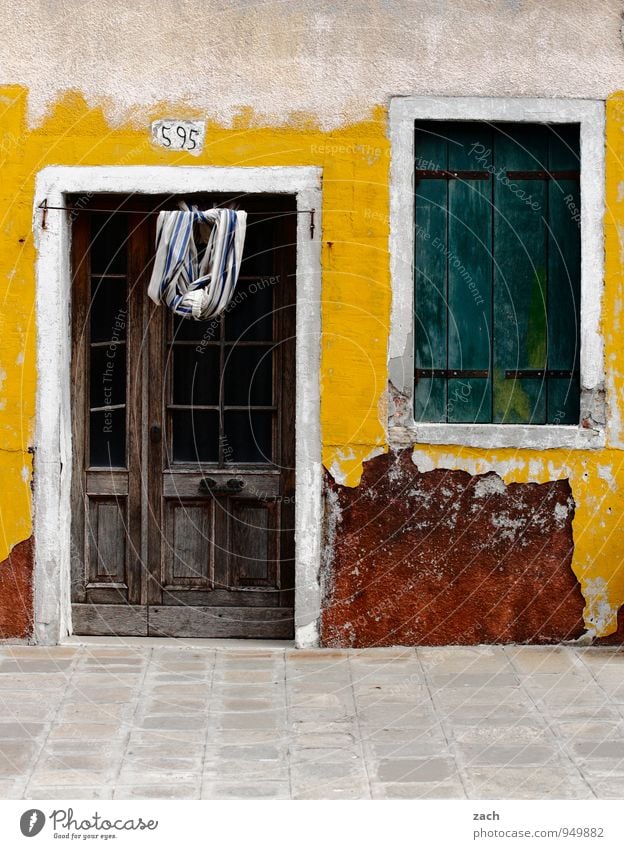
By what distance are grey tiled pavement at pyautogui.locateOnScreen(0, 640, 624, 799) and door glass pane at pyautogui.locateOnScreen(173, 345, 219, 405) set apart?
132 cm

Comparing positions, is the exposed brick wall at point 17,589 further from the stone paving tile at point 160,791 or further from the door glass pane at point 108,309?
the stone paving tile at point 160,791

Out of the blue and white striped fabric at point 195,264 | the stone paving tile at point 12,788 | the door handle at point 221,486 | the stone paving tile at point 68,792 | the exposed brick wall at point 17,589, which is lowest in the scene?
the stone paving tile at point 68,792

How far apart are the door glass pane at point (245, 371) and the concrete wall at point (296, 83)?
440 mm

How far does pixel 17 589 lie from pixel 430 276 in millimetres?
2711

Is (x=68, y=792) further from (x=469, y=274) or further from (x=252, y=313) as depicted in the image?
(x=469, y=274)

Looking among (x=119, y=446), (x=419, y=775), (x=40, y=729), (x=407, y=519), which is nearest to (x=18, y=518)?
(x=119, y=446)

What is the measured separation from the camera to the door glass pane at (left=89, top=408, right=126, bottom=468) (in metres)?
7.43

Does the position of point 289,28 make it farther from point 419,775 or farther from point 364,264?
→ point 419,775

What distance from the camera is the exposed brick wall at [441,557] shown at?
712cm

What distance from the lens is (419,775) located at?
5.28m

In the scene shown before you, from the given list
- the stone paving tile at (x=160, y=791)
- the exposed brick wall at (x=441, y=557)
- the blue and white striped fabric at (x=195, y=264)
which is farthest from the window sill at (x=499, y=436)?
the stone paving tile at (x=160, y=791)

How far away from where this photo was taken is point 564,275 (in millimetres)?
7223

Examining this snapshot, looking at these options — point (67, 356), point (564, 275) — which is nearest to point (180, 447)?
point (67, 356)

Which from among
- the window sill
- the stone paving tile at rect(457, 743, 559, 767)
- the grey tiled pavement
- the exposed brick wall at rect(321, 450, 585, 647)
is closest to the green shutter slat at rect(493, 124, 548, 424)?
the window sill
